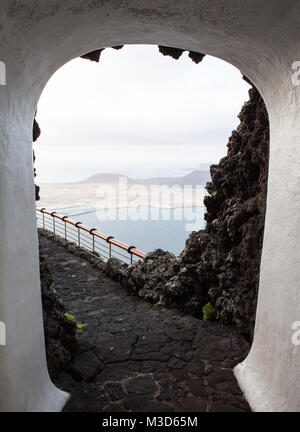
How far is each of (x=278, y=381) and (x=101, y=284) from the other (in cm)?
518

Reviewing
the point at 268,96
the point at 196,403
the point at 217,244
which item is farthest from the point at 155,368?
the point at 268,96

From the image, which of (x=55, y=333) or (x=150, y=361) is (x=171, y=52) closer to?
(x=55, y=333)

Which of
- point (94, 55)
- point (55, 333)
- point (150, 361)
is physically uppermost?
point (94, 55)

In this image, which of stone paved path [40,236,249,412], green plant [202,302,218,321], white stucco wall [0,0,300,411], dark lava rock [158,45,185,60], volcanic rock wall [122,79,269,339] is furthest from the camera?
green plant [202,302,218,321]

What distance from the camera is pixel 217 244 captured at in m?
5.40

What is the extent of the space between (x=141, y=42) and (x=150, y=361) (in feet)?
12.4

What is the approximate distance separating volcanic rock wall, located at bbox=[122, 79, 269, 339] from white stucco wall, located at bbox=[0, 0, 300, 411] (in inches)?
47.2

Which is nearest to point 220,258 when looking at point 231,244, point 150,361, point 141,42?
point 231,244

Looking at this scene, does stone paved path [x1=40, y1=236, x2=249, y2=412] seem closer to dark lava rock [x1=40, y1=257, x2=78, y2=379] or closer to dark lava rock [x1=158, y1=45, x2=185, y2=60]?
dark lava rock [x1=40, y1=257, x2=78, y2=379]

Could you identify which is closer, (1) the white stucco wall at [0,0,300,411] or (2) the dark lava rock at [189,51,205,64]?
(1) the white stucco wall at [0,0,300,411]

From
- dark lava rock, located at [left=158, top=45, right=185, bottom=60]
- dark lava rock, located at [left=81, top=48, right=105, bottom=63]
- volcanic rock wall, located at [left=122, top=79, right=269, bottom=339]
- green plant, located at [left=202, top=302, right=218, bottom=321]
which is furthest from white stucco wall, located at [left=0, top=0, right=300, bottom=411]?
green plant, located at [left=202, top=302, right=218, bottom=321]

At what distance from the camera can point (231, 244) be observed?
5273 mm

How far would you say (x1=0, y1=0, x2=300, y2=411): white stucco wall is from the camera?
2.16 meters

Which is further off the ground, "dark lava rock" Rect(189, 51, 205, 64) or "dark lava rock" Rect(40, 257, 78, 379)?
"dark lava rock" Rect(189, 51, 205, 64)
